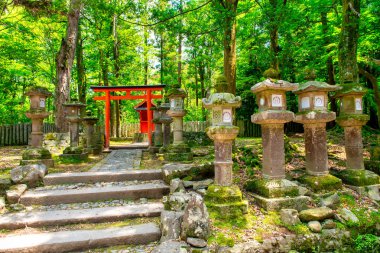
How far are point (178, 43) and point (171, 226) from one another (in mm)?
17655

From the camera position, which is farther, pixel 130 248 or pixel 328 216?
pixel 328 216

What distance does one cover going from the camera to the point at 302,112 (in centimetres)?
521

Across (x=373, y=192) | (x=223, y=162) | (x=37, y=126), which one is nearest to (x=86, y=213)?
(x=223, y=162)

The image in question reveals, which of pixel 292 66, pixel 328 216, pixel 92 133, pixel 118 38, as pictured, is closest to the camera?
pixel 328 216

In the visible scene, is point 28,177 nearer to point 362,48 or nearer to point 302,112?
point 302,112

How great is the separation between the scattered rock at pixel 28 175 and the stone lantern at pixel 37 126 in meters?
1.25

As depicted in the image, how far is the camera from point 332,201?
14.9ft

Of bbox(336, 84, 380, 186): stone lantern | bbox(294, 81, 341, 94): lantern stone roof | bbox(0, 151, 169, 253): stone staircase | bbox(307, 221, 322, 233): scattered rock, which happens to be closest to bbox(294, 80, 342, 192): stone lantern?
bbox(294, 81, 341, 94): lantern stone roof

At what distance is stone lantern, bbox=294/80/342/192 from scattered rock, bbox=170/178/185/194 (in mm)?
2535

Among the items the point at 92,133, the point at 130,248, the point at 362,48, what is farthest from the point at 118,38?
the point at 130,248

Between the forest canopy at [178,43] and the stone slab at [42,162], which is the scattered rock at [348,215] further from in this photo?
the stone slab at [42,162]

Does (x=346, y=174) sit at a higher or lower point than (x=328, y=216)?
higher

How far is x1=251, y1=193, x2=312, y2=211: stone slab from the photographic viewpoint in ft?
14.3

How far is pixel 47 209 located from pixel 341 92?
249 inches
